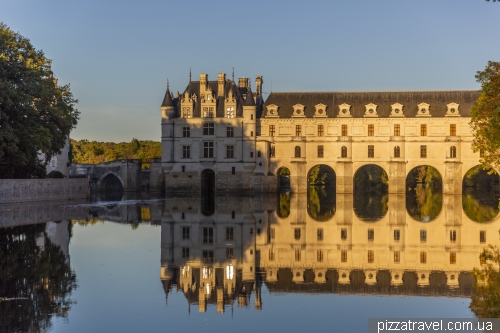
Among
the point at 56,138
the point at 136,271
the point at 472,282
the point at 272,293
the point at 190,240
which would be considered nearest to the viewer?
the point at 272,293

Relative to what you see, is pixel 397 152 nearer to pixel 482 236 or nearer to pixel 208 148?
pixel 208 148

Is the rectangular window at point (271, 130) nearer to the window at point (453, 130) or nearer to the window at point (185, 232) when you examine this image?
the window at point (453, 130)

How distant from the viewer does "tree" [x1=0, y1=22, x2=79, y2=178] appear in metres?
35.7

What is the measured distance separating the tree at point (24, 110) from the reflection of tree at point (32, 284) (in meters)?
17.2

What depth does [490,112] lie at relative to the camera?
105 ft

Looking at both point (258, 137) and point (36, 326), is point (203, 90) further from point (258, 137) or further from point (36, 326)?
point (36, 326)

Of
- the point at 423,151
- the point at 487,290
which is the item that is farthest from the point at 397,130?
the point at 487,290

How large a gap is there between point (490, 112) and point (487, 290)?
21766 millimetres

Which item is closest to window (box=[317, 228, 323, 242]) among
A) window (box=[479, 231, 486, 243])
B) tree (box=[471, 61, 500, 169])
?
window (box=[479, 231, 486, 243])

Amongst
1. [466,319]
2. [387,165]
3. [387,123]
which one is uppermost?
[387,123]

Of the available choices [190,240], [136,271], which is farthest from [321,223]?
[136,271]

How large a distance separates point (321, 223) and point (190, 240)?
27.3 feet

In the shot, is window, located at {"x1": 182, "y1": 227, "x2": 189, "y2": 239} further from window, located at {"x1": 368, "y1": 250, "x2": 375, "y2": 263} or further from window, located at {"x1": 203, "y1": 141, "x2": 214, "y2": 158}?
window, located at {"x1": 203, "y1": 141, "x2": 214, "y2": 158}

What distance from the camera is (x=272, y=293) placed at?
12.7 meters
